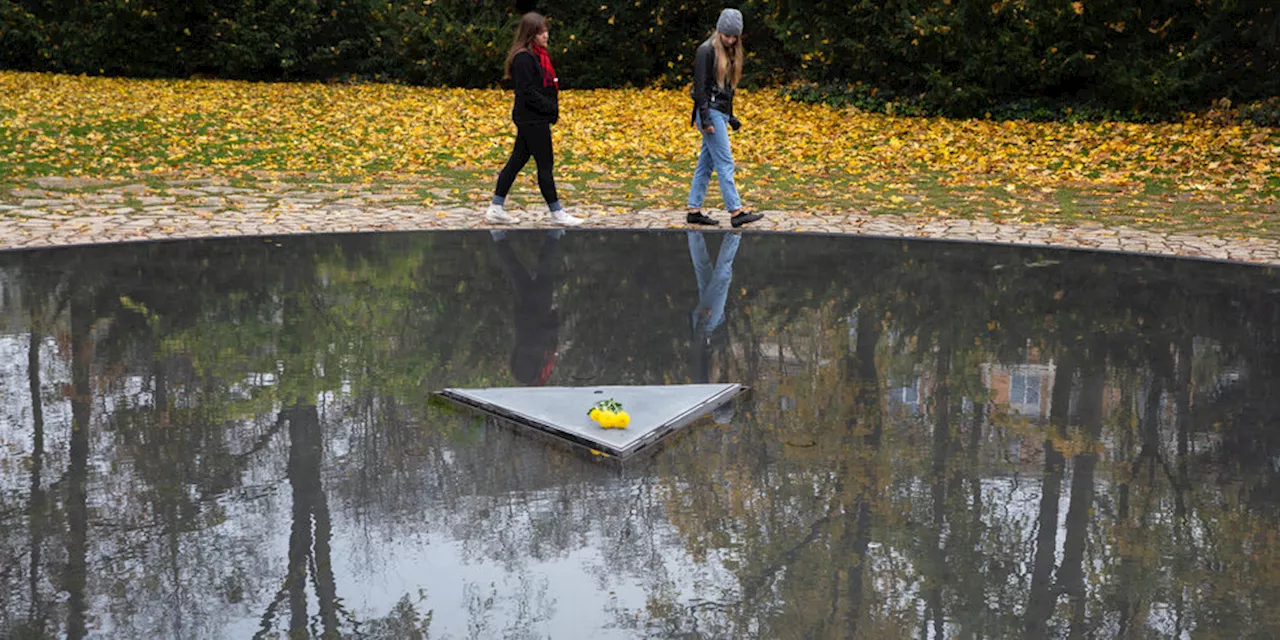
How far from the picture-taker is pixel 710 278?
29.1ft

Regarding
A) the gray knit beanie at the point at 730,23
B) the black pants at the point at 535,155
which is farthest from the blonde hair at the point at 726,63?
the black pants at the point at 535,155

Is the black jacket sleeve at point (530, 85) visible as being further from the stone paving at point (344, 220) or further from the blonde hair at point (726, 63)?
the blonde hair at point (726, 63)

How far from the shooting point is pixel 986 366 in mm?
6648

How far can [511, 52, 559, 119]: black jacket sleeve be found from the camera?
1020 centimetres

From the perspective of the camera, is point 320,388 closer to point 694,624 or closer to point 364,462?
point 364,462

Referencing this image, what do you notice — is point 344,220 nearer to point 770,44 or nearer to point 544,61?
point 544,61

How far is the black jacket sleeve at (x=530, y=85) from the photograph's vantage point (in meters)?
10.2

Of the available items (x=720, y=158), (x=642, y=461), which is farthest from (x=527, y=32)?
(x=642, y=461)

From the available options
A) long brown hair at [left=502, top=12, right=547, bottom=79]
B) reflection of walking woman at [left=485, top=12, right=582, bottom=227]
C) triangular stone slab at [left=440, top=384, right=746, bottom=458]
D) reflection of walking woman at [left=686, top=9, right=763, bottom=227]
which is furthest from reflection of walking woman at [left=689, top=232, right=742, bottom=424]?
long brown hair at [left=502, top=12, right=547, bottom=79]

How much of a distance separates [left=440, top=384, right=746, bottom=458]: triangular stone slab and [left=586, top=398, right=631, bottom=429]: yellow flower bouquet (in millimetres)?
30

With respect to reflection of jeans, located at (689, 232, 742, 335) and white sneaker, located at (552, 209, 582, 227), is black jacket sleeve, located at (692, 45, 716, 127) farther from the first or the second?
white sneaker, located at (552, 209, 582, 227)

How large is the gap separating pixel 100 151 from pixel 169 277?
745 centimetres

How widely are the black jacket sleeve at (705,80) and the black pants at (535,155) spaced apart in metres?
1.23

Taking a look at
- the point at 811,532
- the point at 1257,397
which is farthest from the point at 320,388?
the point at 1257,397
